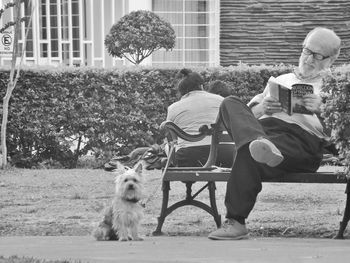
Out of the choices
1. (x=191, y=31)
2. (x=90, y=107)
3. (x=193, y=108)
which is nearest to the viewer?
(x=193, y=108)

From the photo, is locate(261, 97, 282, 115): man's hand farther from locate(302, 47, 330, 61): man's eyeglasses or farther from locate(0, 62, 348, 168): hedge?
locate(0, 62, 348, 168): hedge

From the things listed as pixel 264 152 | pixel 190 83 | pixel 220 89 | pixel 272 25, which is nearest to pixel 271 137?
pixel 264 152

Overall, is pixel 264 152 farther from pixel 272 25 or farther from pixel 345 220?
pixel 272 25

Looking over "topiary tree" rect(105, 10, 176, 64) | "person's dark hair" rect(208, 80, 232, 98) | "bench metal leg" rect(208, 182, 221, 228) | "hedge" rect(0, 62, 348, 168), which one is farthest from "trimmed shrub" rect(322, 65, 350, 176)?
"topiary tree" rect(105, 10, 176, 64)

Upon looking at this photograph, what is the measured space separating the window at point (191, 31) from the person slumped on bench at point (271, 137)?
1322 cm

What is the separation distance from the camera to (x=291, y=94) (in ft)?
25.4

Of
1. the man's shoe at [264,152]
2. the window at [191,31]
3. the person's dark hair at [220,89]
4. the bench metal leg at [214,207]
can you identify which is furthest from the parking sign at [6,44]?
the man's shoe at [264,152]

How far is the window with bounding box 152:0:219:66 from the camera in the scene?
843 inches

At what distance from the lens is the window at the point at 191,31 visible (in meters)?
21.4

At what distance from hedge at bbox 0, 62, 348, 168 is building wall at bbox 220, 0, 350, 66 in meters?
5.76

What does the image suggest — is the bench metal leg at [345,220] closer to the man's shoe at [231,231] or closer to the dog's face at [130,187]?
the man's shoe at [231,231]

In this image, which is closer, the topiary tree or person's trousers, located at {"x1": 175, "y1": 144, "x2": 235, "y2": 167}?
person's trousers, located at {"x1": 175, "y1": 144, "x2": 235, "y2": 167}

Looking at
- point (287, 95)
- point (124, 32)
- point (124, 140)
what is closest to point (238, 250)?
point (287, 95)

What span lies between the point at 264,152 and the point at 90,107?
788 cm
